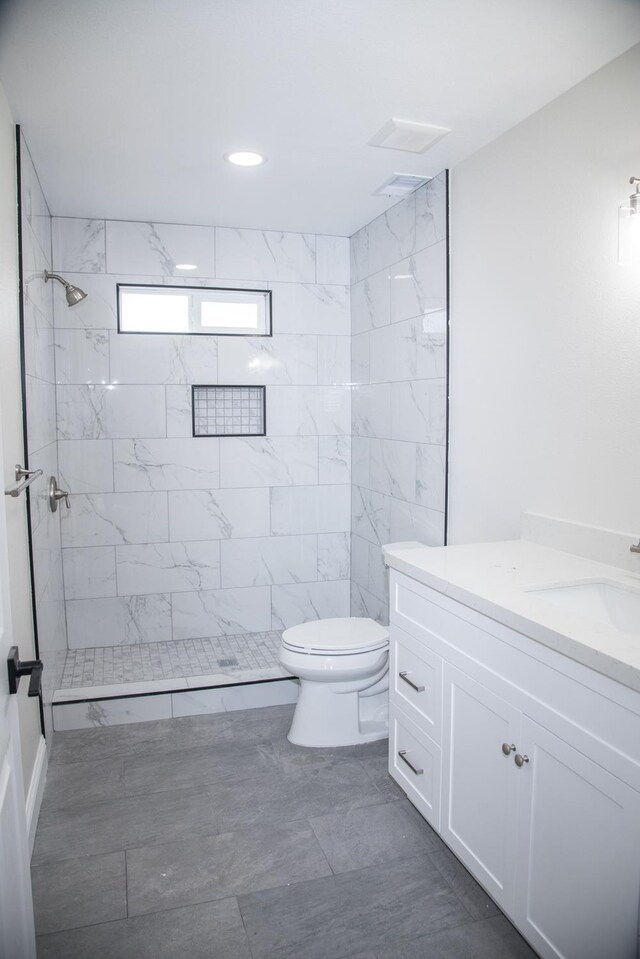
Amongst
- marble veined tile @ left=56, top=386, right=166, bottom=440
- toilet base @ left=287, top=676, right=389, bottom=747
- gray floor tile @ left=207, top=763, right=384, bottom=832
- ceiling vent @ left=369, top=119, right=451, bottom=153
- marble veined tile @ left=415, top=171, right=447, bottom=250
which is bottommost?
gray floor tile @ left=207, top=763, right=384, bottom=832

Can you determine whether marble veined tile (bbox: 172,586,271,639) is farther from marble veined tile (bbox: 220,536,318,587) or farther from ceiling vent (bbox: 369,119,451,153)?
ceiling vent (bbox: 369,119,451,153)

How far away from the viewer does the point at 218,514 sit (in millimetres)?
3840

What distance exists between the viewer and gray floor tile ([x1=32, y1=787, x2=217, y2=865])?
2.18m

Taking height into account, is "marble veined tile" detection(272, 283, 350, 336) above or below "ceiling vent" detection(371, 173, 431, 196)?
below

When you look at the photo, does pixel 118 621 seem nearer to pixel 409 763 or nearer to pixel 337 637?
pixel 337 637

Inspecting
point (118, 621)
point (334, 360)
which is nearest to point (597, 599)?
point (334, 360)

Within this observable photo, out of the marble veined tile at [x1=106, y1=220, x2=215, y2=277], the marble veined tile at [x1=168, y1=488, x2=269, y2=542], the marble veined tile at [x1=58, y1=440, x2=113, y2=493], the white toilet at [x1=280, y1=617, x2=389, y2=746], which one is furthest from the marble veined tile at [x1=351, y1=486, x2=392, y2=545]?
the marble veined tile at [x1=106, y1=220, x2=215, y2=277]

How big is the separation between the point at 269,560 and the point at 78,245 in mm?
2012

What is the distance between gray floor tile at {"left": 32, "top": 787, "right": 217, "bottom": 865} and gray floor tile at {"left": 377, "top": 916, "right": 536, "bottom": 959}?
79cm

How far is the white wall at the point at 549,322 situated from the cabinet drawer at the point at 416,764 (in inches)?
31.4

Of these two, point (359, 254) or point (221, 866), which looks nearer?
point (221, 866)

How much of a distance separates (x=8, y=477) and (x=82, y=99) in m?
1.25

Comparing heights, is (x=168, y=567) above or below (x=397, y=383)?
below

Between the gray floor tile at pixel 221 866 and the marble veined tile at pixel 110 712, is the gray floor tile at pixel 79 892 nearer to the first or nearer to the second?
the gray floor tile at pixel 221 866
